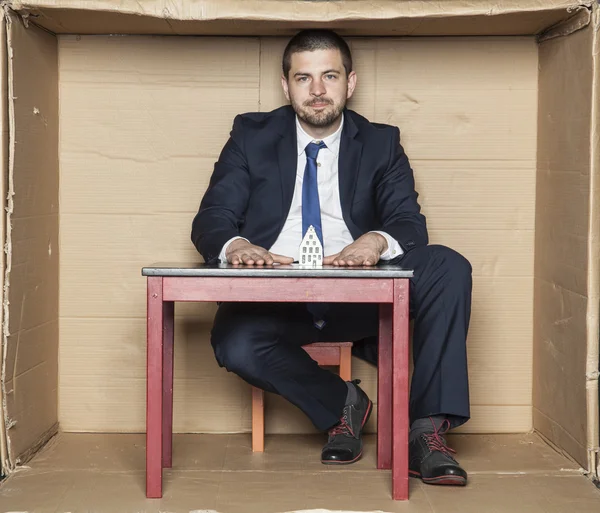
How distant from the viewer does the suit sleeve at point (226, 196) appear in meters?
2.50

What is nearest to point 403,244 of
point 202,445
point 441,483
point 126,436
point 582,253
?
point 582,253

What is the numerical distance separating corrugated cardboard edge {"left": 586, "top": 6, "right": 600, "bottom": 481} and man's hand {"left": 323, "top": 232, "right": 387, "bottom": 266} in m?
0.55

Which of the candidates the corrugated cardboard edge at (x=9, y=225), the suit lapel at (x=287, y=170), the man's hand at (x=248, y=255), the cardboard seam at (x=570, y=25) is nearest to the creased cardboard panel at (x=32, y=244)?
the corrugated cardboard edge at (x=9, y=225)

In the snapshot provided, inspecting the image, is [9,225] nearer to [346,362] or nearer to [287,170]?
[287,170]

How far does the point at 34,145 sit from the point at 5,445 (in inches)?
33.5

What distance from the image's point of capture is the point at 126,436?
279 centimetres

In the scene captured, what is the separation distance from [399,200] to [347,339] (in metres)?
0.44

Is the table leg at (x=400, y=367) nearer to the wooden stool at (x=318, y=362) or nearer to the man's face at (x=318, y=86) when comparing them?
the wooden stool at (x=318, y=362)

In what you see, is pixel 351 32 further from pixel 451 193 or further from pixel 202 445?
pixel 202 445

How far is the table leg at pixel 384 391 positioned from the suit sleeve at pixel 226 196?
0.48 meters

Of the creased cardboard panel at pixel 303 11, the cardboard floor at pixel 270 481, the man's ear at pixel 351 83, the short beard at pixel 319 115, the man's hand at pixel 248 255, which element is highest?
the creased cardboard panel at pixel 303 11

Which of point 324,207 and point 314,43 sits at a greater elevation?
point 314,43

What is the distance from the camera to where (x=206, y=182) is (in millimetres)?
2848

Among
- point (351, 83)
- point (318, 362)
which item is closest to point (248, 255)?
point (318, 362)
